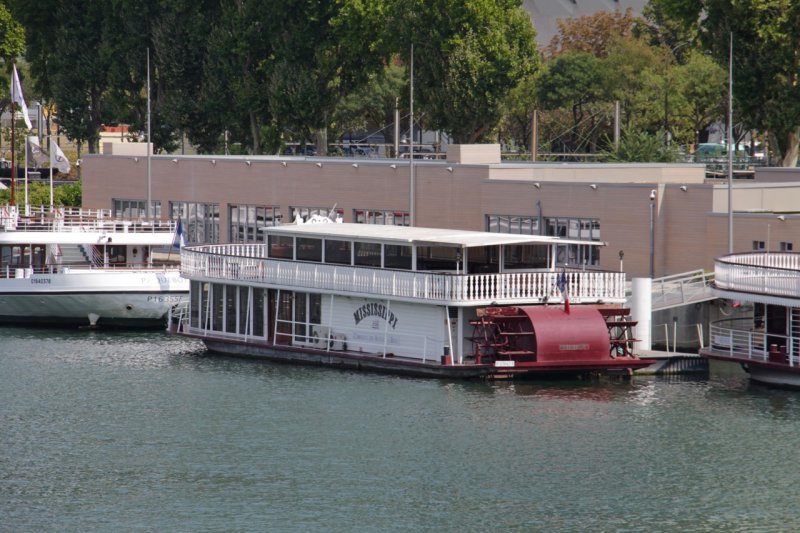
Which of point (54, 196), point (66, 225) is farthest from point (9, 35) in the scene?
point (66, 225)

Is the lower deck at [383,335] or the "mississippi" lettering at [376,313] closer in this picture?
the lower deck at [383,335]

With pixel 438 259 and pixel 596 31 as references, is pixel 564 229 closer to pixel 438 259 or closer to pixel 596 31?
pixel 438 259

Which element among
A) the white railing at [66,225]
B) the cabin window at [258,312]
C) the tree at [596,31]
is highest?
the tree at [596,31]

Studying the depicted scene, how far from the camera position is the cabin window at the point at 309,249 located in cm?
5444

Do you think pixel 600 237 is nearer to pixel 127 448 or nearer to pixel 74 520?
pixel 127 448

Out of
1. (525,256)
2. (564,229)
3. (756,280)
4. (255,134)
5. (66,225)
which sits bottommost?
(756,280)

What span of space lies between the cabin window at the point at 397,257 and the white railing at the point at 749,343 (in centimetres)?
950

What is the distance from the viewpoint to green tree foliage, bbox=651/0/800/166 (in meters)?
82.5

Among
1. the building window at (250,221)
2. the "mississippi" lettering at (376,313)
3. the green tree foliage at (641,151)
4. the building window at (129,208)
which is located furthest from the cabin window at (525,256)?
the building window at (129,208)

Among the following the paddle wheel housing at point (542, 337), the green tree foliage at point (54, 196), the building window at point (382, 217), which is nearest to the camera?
the paddle wheel housing at point (542, 337)

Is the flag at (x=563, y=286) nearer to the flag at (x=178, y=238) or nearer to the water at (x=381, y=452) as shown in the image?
the water at (x=381, y=452)

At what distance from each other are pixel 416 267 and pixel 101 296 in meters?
16.7

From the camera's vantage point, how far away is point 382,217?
74188mm

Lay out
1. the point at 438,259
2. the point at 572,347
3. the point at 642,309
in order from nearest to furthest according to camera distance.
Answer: the point at 572,347 → the point at 438,259 → the point at 642,309
